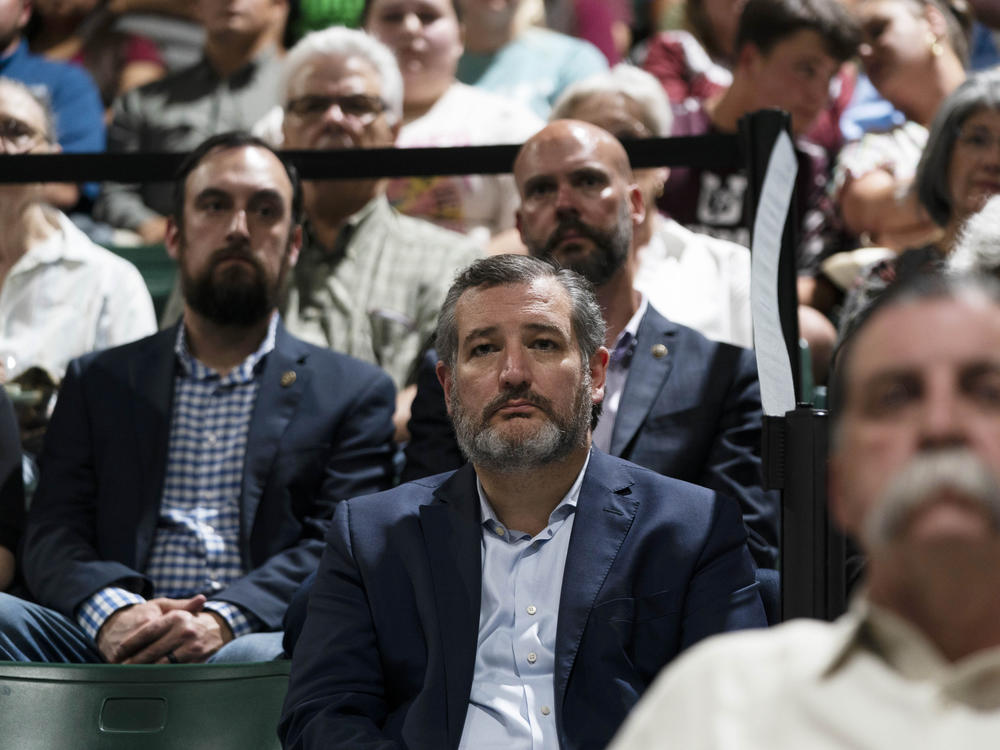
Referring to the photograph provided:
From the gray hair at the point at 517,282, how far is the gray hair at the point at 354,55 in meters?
1.30

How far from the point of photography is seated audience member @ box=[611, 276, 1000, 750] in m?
0.73

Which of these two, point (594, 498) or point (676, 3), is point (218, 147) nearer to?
point (594, 498)

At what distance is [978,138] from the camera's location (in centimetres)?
268

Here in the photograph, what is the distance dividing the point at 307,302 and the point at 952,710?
242 centimetres

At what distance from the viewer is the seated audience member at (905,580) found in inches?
28.6

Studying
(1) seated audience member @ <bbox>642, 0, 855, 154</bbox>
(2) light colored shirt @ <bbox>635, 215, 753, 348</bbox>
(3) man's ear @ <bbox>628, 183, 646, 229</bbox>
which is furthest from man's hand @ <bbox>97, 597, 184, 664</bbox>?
(1) seated audience member @ <bbox>642, 0, 855, 154</bbox>

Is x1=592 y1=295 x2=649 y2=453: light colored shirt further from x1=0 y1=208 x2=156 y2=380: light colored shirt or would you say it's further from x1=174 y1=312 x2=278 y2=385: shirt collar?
x1=0 y1=208 x2=156 y2=380: light colored shirt

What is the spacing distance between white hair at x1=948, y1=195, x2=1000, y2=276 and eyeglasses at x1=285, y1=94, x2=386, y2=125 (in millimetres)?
1563

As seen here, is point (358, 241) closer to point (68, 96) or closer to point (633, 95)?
point (633, 95)

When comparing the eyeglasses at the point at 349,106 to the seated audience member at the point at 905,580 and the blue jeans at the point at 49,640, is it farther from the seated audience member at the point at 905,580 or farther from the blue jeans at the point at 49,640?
the seated audience member at the point at 905,580

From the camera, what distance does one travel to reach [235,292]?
260 centimetres

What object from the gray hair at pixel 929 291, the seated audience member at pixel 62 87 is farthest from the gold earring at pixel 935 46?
the gray hair at pixel 929 291

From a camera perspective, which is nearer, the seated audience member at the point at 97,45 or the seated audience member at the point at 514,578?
the seated audience member at the point at 514,578

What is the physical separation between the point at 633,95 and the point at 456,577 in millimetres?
1727
